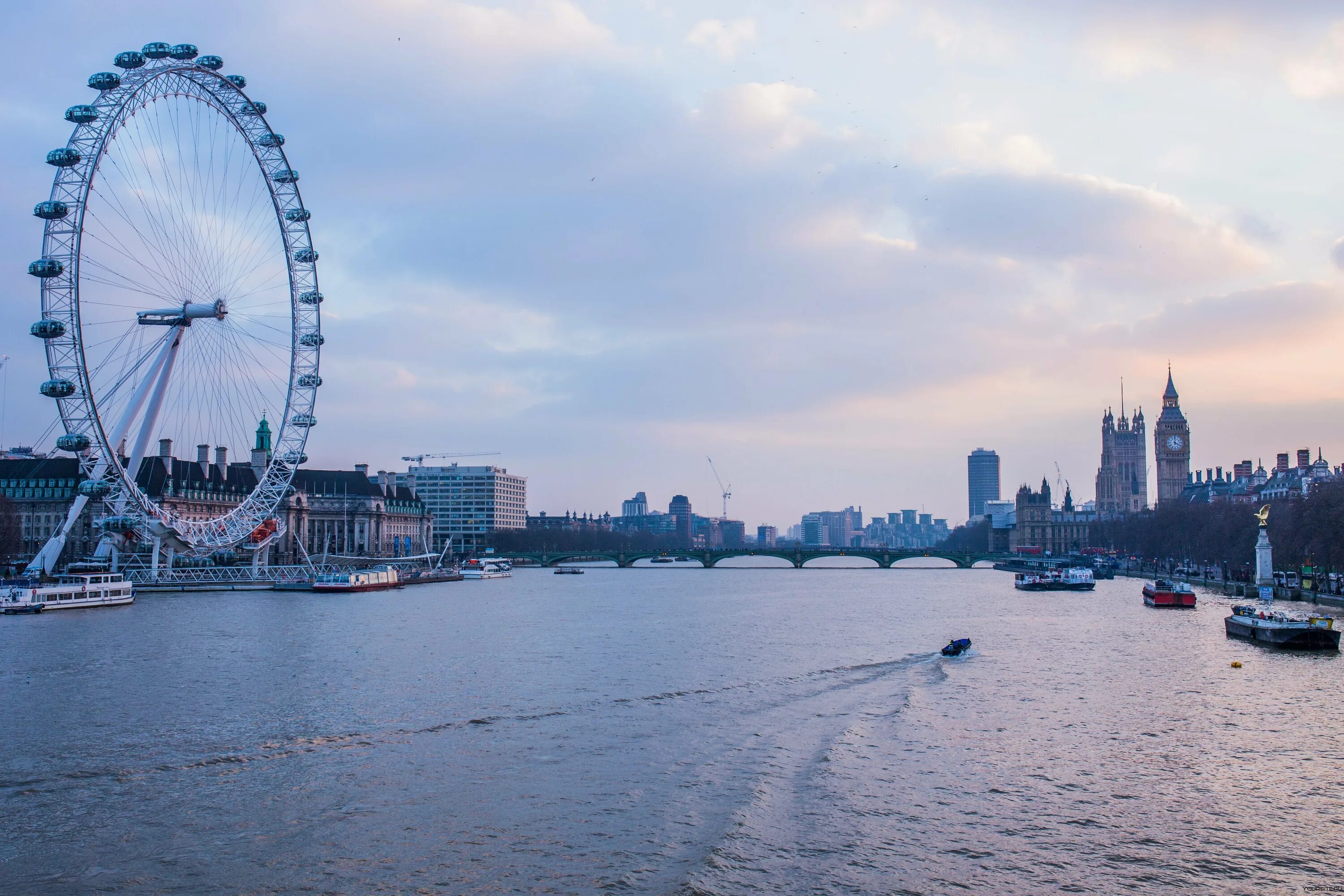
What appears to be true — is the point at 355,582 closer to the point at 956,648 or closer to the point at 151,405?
the point at 151,405

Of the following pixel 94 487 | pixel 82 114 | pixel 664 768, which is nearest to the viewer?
pixel 664 768

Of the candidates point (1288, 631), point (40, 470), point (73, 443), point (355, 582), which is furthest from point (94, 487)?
point (40, 470)

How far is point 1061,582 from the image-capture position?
110 metres

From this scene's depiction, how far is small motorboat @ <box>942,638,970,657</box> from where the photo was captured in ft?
154

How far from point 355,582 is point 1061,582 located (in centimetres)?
6721

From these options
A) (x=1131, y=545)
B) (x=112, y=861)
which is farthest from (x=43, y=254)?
(x=1131, y=545)

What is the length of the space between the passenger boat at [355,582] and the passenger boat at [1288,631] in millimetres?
72176

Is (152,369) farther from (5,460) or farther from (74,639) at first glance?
(5,460)

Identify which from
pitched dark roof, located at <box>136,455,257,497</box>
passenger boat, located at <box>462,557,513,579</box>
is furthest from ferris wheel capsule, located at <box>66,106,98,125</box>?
passenger boat, located at <box>462,557,513,579</box>

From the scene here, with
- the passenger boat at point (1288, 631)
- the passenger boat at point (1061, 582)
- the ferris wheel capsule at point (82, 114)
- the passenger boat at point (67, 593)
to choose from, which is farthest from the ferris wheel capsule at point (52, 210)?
the passenger boat at point (1061, 582)

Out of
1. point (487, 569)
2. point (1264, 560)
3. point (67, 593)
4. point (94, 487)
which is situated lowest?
point (487, 569)

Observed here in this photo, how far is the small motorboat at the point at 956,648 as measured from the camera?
46.8m

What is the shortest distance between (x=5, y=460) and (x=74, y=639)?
318 ft

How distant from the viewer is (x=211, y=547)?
285 ft
